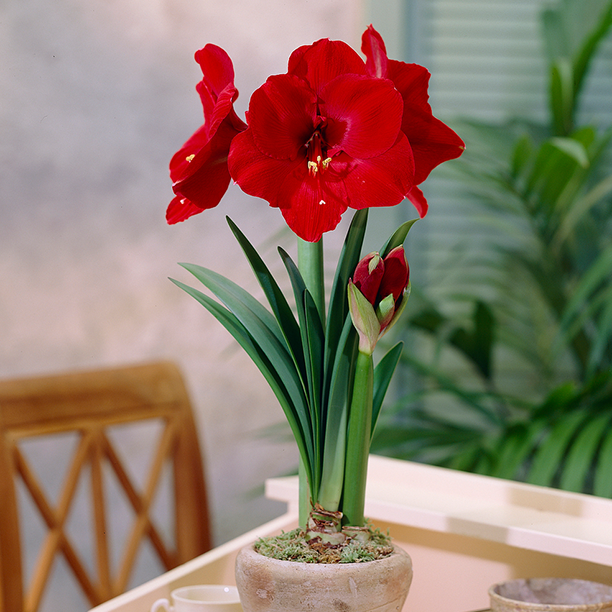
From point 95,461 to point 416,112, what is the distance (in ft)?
2.73

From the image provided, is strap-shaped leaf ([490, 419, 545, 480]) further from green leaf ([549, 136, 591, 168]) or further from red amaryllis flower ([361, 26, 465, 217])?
red amaryllis flower ([361, 26, 465, 217])

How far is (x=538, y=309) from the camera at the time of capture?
65.3 inches

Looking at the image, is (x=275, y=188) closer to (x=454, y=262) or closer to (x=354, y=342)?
(x=354, y=342)

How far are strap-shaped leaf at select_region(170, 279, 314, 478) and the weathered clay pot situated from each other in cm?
7

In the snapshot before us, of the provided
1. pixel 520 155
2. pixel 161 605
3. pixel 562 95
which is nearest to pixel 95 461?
pixel 161 605

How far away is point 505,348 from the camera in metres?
Answer: 1.78

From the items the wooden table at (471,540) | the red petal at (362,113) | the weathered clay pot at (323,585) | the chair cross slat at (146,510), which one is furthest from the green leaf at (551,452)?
the red petal at (362,113)

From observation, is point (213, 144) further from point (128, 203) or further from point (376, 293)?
point (128, 203)

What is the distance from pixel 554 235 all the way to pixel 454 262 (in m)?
0.30

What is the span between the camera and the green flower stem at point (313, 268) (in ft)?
1.64

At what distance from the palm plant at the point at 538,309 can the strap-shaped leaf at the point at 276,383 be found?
727 millimetres

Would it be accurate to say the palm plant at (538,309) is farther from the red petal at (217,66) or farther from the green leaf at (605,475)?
the red petal at (217,66)

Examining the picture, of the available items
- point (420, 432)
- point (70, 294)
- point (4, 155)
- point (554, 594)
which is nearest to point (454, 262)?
point (420, 432)

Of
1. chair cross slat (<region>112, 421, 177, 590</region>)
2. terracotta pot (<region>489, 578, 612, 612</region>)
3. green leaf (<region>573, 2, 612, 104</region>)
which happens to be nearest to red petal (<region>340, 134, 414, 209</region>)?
terracotta pot (<region>489, 578, 612, 612</region>)
